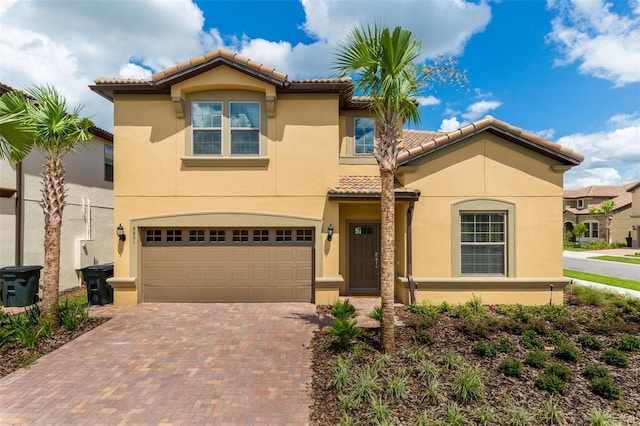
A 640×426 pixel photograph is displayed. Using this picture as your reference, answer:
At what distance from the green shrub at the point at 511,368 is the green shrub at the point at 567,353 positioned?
4.23 ft

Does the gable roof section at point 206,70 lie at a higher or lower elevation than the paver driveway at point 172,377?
higher

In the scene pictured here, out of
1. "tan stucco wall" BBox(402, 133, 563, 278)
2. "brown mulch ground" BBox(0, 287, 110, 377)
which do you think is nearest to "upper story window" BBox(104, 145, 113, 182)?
"brown mulch ground" BBox(0, 287, 110, 377)

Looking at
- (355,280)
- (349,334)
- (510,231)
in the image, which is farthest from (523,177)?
(349,334)

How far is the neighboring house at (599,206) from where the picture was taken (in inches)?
1497

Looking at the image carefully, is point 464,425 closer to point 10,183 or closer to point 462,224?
point 462,224

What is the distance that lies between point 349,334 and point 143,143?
28.4 feet

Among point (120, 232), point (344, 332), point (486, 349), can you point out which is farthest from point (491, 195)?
point (120, 232)

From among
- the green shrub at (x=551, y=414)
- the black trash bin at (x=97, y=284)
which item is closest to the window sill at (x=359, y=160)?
the green shrub at (x=551, y=414)

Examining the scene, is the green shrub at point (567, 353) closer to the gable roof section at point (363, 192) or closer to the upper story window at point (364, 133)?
the gable roof section at point (363, 192)

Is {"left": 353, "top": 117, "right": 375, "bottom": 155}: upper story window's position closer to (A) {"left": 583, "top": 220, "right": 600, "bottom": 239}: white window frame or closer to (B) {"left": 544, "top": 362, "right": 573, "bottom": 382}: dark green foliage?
(B) {"left": 544, "top": 362, "right": 573, "bottom": 382}: dark green foliage

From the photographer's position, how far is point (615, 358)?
20.0 feet

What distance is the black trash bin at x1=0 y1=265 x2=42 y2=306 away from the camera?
9.97 metres

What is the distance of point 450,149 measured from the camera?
400 inches

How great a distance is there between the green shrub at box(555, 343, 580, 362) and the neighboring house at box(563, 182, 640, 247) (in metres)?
41.0
